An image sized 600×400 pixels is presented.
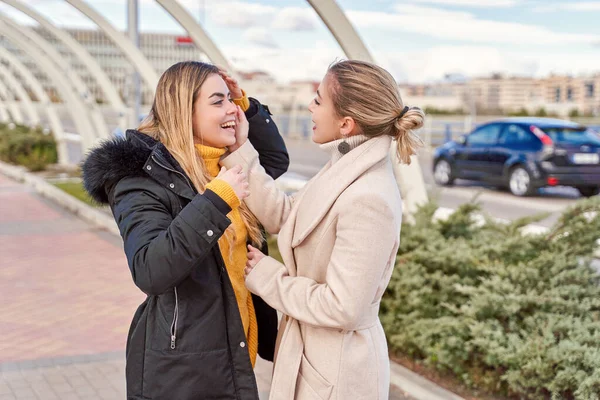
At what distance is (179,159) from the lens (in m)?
2.44

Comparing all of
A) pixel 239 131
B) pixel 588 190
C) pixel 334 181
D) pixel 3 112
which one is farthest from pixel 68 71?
pixel 334 181

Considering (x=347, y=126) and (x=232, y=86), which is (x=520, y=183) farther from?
(x=347, y=126)

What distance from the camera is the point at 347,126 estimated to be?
7.93 feet

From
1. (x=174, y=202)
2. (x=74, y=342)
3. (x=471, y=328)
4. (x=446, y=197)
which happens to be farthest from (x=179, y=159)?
(x=446, y=197)

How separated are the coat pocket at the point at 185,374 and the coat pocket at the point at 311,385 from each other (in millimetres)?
217

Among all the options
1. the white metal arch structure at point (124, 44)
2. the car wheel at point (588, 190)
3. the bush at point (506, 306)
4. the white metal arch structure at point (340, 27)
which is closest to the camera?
the bush at point (506, 306)

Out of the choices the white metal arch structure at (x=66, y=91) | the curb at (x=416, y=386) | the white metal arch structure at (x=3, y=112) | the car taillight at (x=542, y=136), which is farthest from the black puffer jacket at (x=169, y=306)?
the white metal arch structure at (x=3, y=112)

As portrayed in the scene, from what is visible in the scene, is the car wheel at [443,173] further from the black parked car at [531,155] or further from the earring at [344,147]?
the earring at [344,147]

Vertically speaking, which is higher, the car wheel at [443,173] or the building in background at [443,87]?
the car wheel at [443,173]

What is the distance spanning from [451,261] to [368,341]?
9.67 feet

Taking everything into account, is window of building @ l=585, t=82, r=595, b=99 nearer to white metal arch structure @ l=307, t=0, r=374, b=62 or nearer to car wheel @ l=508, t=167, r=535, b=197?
car wheel @ l=508, t=167, r=535, b=197

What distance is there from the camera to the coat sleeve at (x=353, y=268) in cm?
225

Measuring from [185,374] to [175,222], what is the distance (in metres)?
0.49

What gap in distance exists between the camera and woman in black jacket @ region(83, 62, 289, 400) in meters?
2.27
